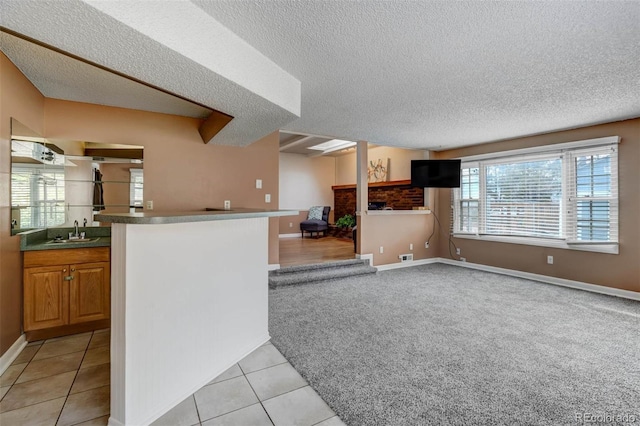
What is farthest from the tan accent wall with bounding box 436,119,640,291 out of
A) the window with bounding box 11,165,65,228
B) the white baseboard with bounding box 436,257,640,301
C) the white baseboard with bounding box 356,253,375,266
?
the window with bounding box 11,165,65,228

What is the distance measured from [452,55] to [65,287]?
3881 millimetres

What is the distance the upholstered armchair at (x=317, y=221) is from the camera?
8.06 meters

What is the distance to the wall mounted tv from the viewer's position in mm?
5582

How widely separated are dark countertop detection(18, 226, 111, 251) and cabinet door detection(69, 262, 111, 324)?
0.20 metres

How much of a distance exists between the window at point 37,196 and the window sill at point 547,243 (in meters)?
6.26

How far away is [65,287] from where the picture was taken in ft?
8.74

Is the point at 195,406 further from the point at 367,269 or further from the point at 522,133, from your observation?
the point at 522,133

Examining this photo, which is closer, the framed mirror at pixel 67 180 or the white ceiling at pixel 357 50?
the white ceiling at pixel 357 50

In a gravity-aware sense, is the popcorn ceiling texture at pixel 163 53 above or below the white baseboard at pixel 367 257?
above

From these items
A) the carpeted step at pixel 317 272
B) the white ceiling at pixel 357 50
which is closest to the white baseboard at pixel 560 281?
the carpeted step at pixel 317 272

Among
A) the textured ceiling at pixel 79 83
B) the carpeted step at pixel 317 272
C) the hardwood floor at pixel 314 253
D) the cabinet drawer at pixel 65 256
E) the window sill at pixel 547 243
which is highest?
the textured ceiling at pixel 79 83

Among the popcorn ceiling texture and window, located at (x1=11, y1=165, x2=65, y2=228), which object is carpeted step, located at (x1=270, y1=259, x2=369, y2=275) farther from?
window, located at (x1=11, y1=165, x2=65, y2=228)

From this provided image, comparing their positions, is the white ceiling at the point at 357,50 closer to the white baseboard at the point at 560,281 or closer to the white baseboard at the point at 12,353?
the white baseboard at the point at 12,353

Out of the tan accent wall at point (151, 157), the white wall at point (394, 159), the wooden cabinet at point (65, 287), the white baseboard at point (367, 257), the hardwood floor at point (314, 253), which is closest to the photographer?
the tan accent wall at point (151, 157)
